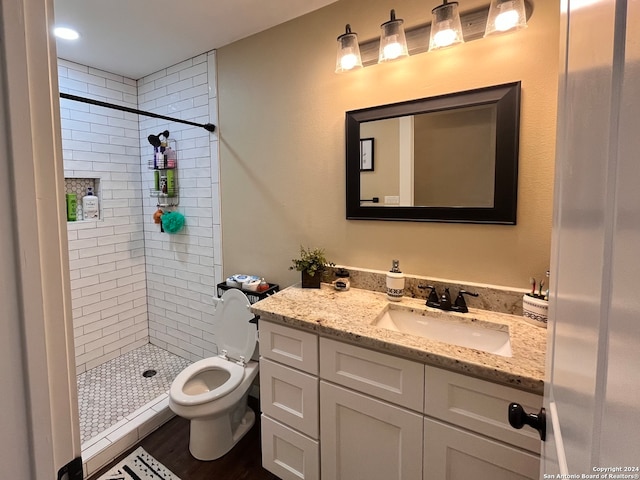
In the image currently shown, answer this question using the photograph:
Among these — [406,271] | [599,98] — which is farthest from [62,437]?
[406,271]

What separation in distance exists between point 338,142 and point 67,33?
1.79m

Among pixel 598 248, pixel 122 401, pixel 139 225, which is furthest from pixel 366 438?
pixel 139 225

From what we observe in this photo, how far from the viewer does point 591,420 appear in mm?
419

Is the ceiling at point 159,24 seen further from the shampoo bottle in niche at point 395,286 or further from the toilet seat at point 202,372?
the toilet seat at point 202,372

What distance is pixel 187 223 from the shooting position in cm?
253

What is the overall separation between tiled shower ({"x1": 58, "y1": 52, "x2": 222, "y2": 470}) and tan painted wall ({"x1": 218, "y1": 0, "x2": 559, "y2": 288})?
0.24m

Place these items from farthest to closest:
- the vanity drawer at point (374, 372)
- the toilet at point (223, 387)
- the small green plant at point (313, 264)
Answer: the small green plant at point (313, 264) → the toilet at point (223, 387) → the vanity drawer at point (374, 372)

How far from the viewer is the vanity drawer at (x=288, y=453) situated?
143 centimetres

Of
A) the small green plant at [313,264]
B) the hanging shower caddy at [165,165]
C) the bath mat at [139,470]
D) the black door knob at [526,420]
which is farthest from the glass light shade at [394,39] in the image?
the bath mat at [139,470]

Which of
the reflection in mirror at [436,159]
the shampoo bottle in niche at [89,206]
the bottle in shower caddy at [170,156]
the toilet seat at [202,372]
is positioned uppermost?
the bottle in shower caddy at [170,156]

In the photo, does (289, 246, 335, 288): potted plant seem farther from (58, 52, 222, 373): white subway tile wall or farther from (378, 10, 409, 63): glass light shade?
(378, 10, 409, 63): glass light shade

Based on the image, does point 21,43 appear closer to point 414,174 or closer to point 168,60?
point 414,174

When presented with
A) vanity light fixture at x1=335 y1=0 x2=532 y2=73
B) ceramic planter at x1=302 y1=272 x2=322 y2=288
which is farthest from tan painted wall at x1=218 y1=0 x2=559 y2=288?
ceramic planter at x1=302 y1=272 x2=322 y2=288

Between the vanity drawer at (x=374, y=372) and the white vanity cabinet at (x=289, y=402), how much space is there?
78 millimetres
